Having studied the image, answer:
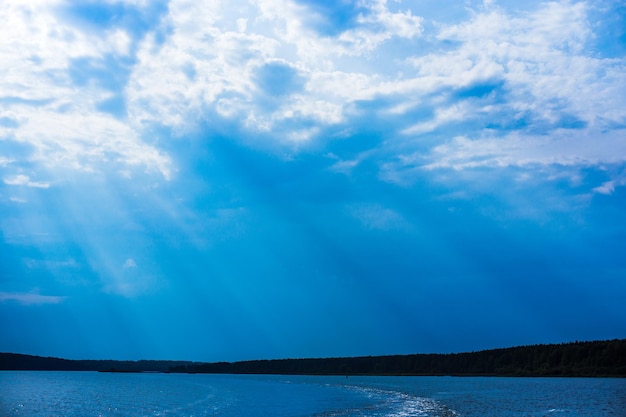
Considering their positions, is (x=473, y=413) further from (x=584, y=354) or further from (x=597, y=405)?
(x=584, y=354)

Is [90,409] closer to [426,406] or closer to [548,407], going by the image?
[426,406]

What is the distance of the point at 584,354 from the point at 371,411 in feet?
458

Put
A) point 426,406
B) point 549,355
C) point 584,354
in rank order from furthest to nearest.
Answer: point 549,355
point 584,354
point 426,406

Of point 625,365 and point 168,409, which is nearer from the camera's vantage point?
point 168,409

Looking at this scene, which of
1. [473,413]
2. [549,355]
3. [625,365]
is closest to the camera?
[473,413]

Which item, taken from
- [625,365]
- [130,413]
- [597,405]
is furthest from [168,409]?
[625,365]

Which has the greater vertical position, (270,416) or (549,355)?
(549,355)

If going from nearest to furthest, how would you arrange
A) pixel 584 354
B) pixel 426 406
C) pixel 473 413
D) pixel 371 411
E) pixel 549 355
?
1. pixel 473 413
2. pixel 371 411
3. pixel 426 406
4. pixel 584 354
5. pixel 549 355

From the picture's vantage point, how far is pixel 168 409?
66.4 metres

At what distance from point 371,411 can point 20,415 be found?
33960 millimetres

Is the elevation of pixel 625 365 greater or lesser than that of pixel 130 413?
greater

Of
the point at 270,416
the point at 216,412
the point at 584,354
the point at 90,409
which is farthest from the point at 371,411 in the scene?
the point at 584,354

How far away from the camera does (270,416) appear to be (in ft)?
183

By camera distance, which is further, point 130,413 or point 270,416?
point 130,413
